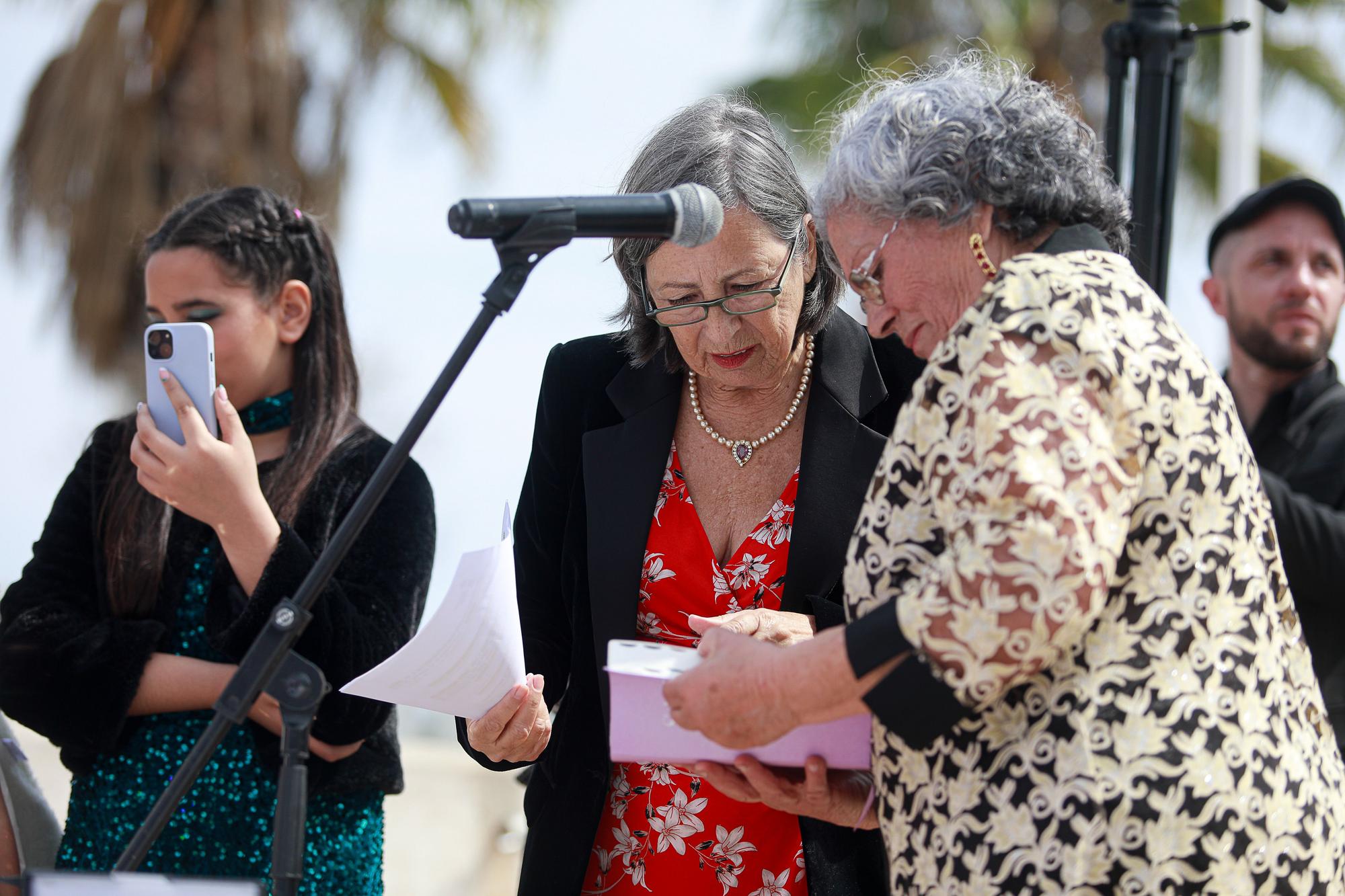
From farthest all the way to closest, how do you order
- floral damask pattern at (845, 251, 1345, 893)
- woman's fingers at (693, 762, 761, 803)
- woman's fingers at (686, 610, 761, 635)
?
woman's fingers at (686, 610, 761, 635)
woman's fingers at (693, 762, 761, 803)
floral damask pattern at (845, 251, 1345, 893)

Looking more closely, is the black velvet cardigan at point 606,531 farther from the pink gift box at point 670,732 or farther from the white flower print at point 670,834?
the pink gift box at point 670,732

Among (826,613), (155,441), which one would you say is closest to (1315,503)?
(826,613)

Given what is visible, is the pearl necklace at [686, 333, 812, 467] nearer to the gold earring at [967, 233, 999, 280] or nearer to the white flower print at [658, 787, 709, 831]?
the white flower print at [658, 787, 709, 831]

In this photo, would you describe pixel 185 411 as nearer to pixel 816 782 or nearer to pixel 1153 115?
pixel 816 782

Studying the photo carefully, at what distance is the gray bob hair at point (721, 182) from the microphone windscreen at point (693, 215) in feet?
1.57

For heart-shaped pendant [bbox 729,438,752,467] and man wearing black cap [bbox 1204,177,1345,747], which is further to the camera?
man wearing black cap [bbox 1204,177,1345,747]

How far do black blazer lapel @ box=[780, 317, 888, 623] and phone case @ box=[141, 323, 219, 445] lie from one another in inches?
41.7

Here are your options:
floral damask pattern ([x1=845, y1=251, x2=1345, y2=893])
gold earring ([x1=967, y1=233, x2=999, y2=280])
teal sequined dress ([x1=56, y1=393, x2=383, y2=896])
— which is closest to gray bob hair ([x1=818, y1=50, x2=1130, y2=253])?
gold earring ([x1=967, y1=233, x2=999, y2=280])

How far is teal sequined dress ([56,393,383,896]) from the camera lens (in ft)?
8.17

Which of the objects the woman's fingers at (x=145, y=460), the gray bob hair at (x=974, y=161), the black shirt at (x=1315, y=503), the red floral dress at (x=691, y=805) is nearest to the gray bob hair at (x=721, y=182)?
the red floral dress at (x=691, y=805)

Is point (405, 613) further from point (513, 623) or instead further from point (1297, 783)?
point (1297, 783)

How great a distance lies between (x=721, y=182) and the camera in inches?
92.7

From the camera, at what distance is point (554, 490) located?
8.25ft

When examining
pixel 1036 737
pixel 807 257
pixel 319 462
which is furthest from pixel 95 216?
pixel 1036 737
